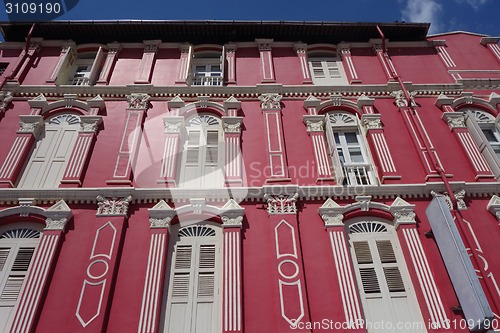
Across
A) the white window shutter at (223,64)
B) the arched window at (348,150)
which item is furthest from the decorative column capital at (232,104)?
the arched window at (348,150)

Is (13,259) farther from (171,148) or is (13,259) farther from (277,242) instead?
(277,242)

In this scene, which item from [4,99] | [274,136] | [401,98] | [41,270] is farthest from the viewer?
[401,98]

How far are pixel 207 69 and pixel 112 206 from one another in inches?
220

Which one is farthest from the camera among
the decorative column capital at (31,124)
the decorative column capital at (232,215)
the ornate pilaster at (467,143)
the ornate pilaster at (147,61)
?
the ornate pilaster at (147,61)

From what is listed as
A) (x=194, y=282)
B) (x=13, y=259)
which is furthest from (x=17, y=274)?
(x=194, y=282)

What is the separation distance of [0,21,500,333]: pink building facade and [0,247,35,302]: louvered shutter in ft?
0.07

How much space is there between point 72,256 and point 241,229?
3195 mm

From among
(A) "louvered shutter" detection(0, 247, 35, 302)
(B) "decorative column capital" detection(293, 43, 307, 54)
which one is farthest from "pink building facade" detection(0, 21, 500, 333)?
(B) "decorative column capital" detection(293, 43, 307, 54)

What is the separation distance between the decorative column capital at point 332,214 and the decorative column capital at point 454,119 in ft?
13.5

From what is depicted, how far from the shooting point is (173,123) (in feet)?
34.4

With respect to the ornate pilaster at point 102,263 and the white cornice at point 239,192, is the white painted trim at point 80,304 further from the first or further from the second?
the white cornice at point 239,192

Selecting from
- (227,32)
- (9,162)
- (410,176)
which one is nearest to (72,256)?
(9,162)

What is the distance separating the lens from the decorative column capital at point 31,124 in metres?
10.3

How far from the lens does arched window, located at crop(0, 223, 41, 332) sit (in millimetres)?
7516
